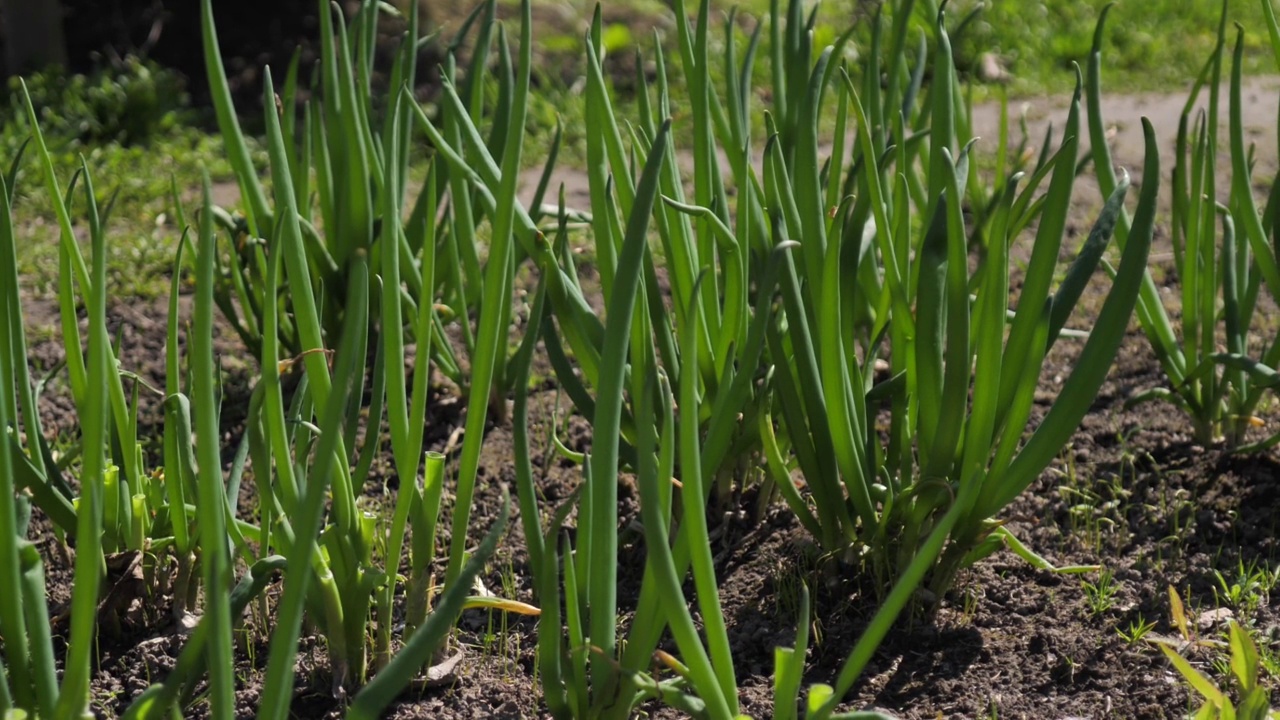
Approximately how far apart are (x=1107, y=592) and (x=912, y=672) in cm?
30

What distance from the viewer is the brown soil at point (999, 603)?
1.48m

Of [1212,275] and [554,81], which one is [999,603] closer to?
[1212,275]

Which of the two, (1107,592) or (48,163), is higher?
(48,163)

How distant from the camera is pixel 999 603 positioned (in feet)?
5.45

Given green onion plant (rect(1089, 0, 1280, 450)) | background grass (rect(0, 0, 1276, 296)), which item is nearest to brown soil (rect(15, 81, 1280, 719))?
green onion plant (rect(1089, 0, 1280, 450))

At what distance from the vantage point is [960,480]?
58.5 inches

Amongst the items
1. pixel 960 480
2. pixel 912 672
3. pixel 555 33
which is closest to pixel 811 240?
pixel 960 480

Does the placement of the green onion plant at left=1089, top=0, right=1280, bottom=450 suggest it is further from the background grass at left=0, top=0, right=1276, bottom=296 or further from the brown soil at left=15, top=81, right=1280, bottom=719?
the background grass at left=0, top=0, right=1276, bottom=296

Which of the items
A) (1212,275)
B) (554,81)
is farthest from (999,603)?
(554,81)

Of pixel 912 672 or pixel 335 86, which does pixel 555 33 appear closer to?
pixel 335 86

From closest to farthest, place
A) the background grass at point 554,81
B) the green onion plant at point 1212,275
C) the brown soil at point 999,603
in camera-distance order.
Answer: the brown soil at point 999,603 → the green onion plant at point 1212,275 → the background grass at point 554,81

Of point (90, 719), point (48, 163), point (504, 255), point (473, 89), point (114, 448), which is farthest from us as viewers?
point (473, 89)

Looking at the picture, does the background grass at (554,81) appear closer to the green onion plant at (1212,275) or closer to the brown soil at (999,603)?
the green onion plant at (1212,275)

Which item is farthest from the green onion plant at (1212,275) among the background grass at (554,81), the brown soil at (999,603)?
the background grass at (554,81)
